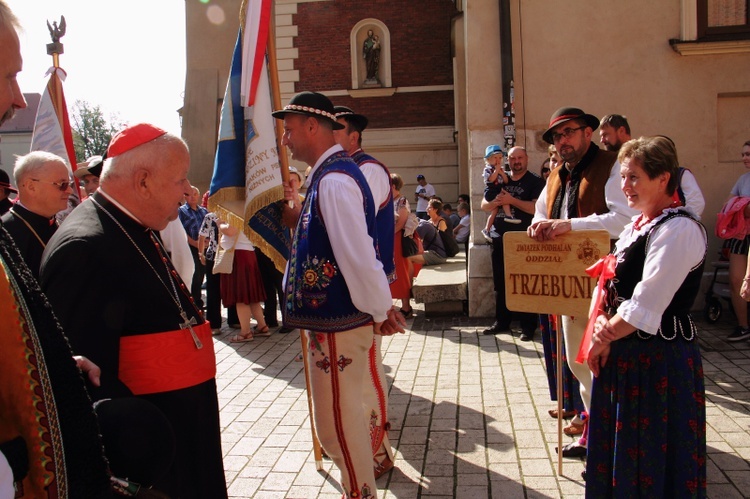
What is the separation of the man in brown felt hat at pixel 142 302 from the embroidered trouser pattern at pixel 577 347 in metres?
2.35

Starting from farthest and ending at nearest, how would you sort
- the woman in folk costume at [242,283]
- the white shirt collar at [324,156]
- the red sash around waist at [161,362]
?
the woman in folk costume at [242,283]
the white shirt collar at [324,156]
the red sash around waist at [161,362]

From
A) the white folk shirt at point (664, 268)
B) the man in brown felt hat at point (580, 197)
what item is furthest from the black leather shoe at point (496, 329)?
the white folk shirt at point (664, 268)

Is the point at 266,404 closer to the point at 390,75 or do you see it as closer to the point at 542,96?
the point at 542,96

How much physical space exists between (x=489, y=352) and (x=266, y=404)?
2429 mm

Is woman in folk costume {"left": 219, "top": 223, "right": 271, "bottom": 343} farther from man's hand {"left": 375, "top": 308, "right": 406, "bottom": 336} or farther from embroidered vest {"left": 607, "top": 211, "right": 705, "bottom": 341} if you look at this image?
embroidered vest {"left": 607, "top": 211, "right": 705, "bottom": 341}

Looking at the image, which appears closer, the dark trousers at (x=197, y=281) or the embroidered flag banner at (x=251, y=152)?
the embroidered flag banner at (x=251, y=152)

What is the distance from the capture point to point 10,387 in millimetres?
1310

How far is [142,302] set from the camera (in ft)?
7.06

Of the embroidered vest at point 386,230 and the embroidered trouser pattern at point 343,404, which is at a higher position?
the embroidered vest at point 386,230

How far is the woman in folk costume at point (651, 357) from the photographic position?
2791 mm

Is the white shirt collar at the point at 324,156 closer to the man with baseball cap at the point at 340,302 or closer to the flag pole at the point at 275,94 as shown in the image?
the man with baseball cap at the point at 340,302

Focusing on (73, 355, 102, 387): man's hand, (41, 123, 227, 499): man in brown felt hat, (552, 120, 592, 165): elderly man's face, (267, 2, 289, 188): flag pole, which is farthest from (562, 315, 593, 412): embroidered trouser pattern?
(73, 355, 102, 387): man's hand

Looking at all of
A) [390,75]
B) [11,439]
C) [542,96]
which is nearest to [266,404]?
[11,439]

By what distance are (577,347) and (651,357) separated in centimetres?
105
